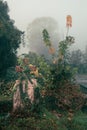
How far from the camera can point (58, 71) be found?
21.4 metres

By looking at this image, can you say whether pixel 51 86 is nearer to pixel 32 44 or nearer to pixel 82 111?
pixel 82 111

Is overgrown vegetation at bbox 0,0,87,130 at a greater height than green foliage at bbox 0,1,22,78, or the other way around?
green foliage at bbox 0,1,22,78

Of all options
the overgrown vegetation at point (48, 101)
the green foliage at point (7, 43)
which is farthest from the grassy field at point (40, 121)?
the green foliage at point (7, 43)

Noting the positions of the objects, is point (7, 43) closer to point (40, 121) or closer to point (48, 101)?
point (48, 101)

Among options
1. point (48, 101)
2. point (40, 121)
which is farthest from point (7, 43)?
point (40, 121)

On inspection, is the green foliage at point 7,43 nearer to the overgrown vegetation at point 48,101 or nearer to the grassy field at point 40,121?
the overgrown vegetation at point 48,101

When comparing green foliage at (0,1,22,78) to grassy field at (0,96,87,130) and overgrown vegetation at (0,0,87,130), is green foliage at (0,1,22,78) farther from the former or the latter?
grassy field at (0,96,87,130)

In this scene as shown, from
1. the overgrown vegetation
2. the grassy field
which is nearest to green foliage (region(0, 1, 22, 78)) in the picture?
the overgrown vegetation

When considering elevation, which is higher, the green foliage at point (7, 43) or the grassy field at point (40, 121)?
the green foliage at point (7, 43)

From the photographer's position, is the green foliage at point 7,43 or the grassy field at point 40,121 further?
the green foliage at point 7,43

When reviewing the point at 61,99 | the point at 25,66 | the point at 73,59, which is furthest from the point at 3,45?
the point at 73,59

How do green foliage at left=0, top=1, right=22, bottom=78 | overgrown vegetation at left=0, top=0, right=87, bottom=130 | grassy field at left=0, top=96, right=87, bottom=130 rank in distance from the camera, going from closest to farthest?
grassy field at left=0, top=96, right=87, bottom=130
overgrown vegetation at left=0, top=0, right=87, bottom=130
green foliage at left=0, top=1, right=22, bottom=78

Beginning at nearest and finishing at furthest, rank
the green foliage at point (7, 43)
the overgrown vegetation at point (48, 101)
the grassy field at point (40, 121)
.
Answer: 1. the grassy field at point (40, 121)
2. the overgrown vegetation at point (48, 101)
3. the green foliage at point (7, 43)

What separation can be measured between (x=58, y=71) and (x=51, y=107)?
2.74 m
